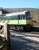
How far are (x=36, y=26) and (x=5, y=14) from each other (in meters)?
0.30

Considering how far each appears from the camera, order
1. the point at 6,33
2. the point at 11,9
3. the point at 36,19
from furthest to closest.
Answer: the point at 6,33, the point at 11,9, the point at 36,19

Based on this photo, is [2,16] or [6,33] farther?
[6,33]

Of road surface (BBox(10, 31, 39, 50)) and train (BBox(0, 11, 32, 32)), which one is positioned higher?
train (BBox(0, 11, 32, 32))

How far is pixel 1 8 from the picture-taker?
1.02m

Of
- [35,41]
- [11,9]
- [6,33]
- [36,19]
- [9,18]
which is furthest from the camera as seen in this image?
[35,41]

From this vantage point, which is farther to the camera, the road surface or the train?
the road surface

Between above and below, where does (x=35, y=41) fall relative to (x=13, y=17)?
below

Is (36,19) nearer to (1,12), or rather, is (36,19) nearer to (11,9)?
(11,9)

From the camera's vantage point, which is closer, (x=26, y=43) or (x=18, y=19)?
(x=18, y=19)

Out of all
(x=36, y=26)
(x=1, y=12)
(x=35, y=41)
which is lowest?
(x=35, y=41)

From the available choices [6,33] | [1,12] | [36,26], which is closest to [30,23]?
[36,26]

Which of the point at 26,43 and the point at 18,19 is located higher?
the point at 18,19

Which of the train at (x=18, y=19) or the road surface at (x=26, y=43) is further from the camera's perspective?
the road surface at (x=26, y=43)

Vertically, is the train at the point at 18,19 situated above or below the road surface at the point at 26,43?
above
